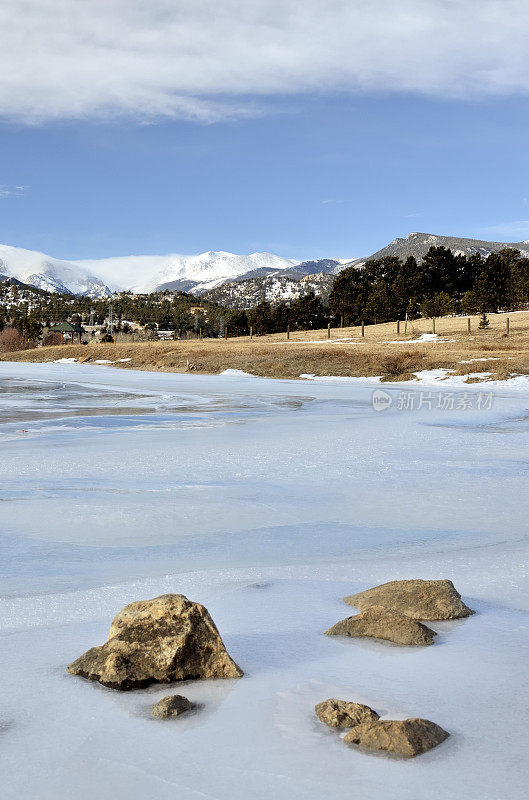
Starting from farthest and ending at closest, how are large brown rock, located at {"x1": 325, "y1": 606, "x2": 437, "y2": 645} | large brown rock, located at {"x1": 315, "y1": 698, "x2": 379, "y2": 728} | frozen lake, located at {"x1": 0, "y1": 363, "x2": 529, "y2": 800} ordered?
large brown rock, located at {"x1": 325, "y1": 606, "x2": 437, "y2": 645}
large brown rock, located at {"x1": 315, "y1": 698, "x2": 379, "y2": 728}
frozen lake, located at {"x1": 0, "y1": 363, "x2": 529, "y2": 800}

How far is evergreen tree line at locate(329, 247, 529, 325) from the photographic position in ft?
265

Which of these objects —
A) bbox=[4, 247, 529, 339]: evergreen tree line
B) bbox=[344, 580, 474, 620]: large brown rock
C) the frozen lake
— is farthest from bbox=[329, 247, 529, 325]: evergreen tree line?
bbox=[344, 580, 474, 620]: large brown rock

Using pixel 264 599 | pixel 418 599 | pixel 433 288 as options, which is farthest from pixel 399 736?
pixel 433 288

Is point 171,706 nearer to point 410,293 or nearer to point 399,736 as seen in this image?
point 399,736

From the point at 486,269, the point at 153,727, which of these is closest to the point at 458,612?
the point at 153,727

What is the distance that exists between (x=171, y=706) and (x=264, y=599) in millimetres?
1460

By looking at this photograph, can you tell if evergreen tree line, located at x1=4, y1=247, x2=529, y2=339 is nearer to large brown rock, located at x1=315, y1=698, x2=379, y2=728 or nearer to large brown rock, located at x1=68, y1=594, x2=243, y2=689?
large brown rock, located at x1=68, y1=594, x2=243, y2=689

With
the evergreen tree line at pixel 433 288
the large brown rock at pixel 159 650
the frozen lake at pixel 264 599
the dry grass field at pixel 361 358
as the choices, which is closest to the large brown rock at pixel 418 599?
the frozen lake at pixel 264 599

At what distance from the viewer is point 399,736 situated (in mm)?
2432

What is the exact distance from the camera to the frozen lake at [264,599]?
2330mm

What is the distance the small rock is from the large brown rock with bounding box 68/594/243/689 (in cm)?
22

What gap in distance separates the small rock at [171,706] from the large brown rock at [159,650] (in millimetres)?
220

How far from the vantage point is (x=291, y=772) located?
2309 mm

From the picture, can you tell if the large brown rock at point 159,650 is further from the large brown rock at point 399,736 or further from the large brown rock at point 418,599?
the large brown rock at point 418,599
